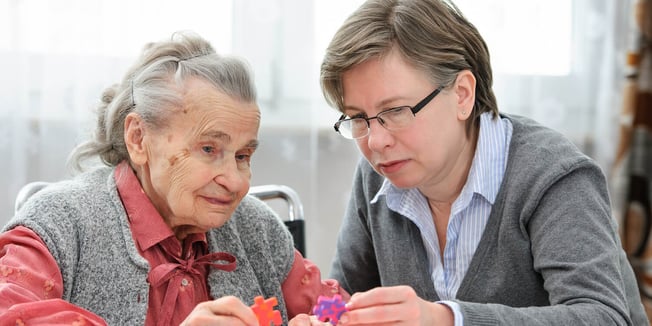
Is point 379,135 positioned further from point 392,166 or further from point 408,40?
point 408,40

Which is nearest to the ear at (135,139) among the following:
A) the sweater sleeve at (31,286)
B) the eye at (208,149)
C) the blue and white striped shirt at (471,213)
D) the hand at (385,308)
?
the eye at (208,149)

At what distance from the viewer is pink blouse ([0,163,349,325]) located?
1.16 meters

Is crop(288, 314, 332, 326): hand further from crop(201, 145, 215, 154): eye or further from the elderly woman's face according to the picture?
crop(201, 145, 215, 154): eye

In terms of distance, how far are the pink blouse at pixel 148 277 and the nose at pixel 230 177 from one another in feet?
0.44

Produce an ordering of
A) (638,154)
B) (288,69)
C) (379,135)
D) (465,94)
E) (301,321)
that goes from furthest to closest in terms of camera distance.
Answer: (638,154) → (288,69) → (465,94) → (379,135) → (301,321)

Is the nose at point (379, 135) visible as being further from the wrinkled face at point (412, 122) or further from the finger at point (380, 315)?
the finger at point (380, 315)

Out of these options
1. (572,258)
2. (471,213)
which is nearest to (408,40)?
(471,213)

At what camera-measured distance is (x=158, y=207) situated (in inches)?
59.7

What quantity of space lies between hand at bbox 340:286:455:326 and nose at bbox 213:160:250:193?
0.33 m

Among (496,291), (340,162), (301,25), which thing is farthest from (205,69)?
(340,162)

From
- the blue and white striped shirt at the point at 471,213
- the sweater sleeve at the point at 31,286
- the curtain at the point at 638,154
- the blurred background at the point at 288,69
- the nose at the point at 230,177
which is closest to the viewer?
the sweater sleeve at the point at 31,286

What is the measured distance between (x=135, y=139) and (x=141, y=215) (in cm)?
14

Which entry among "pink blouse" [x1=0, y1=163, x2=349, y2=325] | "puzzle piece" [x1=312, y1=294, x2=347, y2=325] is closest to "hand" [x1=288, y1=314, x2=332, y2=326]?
"puzzle piece" [x1=312, y1=294, x2=347, y2=325]

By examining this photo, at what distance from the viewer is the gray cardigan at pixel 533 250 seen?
4.66 feet
